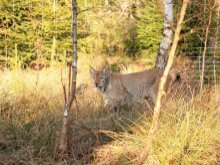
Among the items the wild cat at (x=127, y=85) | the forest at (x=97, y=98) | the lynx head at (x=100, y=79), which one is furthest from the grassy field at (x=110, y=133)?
the lynx head at (x=100, y=79)

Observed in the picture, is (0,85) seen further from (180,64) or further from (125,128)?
(180,64)

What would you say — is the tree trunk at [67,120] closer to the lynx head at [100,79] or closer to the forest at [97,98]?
the forest at [97,98]

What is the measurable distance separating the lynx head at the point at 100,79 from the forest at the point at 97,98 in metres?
0.04

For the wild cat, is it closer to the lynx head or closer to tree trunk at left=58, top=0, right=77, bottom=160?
the lynx head

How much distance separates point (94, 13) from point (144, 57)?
2.49m

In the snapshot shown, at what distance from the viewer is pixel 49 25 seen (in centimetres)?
1161

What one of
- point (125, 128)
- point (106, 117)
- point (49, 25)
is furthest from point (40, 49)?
point (125, 128)

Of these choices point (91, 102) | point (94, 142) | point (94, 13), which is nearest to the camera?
point (94, 142)

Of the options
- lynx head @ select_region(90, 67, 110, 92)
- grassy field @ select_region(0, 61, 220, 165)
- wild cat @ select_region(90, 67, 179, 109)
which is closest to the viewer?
grassy field @ select_region(0, 61, 220, 165)

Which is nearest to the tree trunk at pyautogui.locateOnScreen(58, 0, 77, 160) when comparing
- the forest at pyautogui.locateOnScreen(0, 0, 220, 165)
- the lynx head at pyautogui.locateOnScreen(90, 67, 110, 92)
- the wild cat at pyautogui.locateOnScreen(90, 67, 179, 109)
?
the forest at pyautogui.locateOnScreen(0, 0, 220, 165)

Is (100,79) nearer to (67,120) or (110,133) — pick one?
(110,133)

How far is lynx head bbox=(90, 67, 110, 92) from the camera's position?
28.0 ft

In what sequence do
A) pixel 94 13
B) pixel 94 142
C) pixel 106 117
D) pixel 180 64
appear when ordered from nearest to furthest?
pixel 94 142, pixel 106 117, pixel 180 64, pixel 94 13

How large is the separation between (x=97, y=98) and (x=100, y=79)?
0.39 meters
